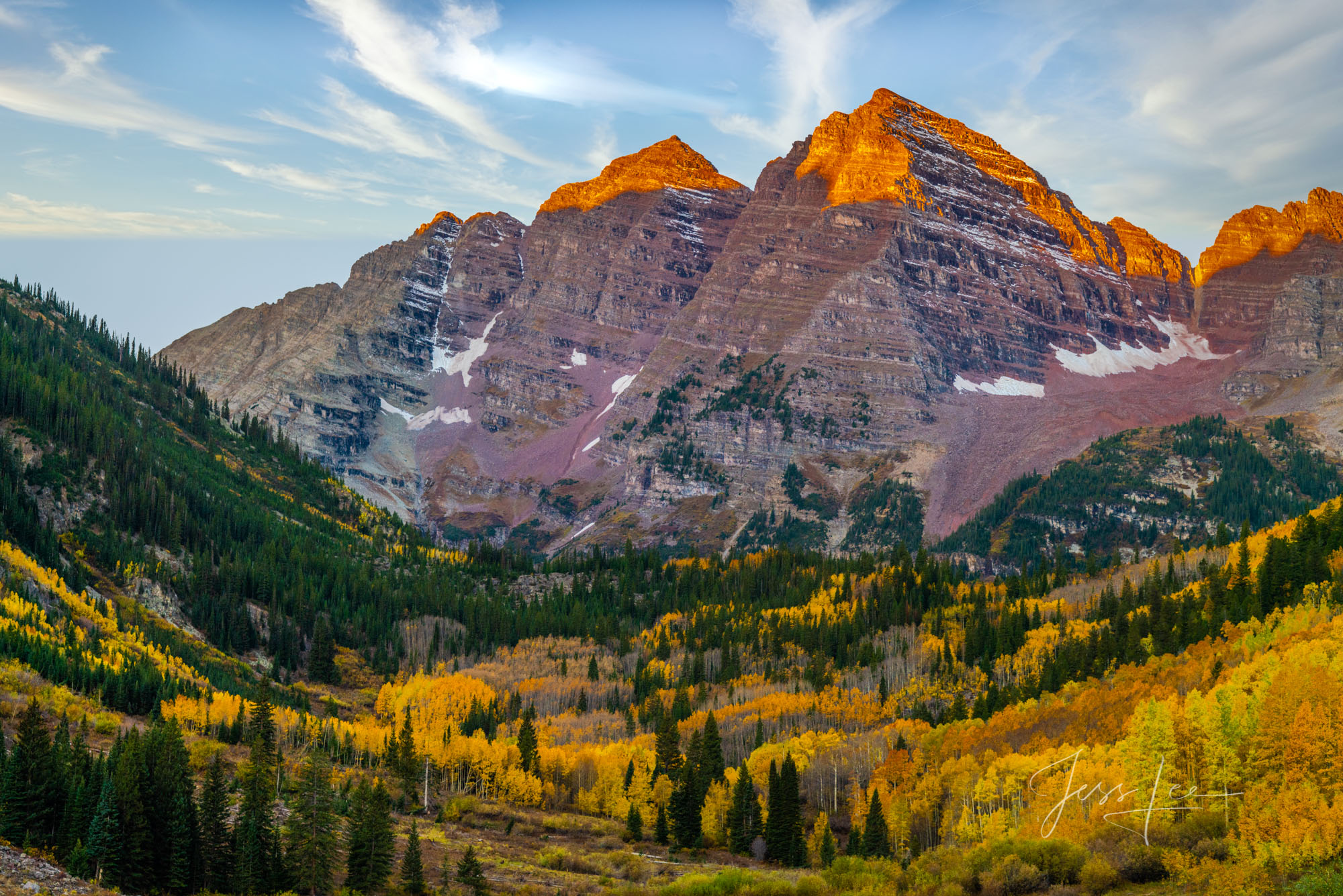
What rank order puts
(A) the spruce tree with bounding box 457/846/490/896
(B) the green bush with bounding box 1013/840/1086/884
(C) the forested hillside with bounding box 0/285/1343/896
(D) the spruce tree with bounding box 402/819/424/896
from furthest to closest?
(D) the spruce tree with bounding box 402/819/424/896, (A) the spruce tree with bounding box 457/846/490/896, (C) the forested hillside with bounding box 0/285/1343/896, (B) the green bush with bounding box 1013/840/1086/884

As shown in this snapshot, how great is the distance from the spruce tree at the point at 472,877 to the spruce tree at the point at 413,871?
9.53ft

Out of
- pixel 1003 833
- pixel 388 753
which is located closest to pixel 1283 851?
pixel 1003 833

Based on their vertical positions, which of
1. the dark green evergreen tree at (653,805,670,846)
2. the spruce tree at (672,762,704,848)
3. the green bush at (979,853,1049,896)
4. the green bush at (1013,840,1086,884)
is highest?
the green bush at (1013,840,1086,884)

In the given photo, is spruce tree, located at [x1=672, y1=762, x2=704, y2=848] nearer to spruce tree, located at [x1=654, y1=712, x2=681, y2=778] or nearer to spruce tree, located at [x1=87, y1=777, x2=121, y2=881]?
spruce tree, located at [x1=654, y1=712, x2=681, y2=778]

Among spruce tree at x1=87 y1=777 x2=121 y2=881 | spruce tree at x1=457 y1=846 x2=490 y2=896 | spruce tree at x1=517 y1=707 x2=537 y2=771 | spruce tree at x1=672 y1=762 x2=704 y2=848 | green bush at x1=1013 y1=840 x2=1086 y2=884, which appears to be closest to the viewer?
spruce tree at x1=87 y1=777 x2=121 y2=881

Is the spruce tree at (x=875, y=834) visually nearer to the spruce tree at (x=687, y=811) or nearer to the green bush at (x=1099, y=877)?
the spruce tree at (x=687, y=811)

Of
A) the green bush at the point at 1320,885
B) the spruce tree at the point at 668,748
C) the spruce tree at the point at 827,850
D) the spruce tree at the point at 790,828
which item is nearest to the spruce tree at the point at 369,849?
the spruce tree at the point at 790,828

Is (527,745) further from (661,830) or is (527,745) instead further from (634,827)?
(661,830)

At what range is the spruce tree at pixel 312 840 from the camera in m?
85.0

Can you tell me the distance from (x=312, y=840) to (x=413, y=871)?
7909mm

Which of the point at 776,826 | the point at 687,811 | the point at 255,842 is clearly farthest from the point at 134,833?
the point at 776,826

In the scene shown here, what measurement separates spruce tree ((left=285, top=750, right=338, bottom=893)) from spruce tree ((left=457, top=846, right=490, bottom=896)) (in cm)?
940

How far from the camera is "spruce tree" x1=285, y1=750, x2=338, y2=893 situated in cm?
8500

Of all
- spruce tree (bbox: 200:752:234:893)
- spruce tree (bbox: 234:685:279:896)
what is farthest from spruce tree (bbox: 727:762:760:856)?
spruce tree (bbox: 200:752:234:893)
